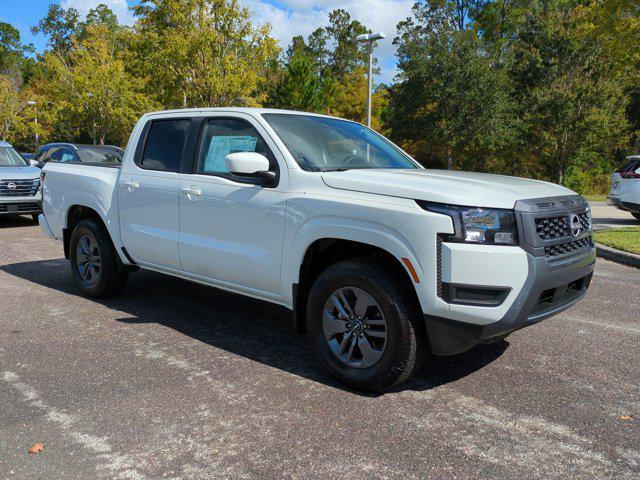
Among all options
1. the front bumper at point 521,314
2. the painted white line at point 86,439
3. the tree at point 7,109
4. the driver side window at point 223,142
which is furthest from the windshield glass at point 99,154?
the tree at point 7,109

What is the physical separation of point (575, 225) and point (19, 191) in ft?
37.6

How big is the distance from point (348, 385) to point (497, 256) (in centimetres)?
131

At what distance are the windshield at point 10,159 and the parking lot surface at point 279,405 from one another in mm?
8719

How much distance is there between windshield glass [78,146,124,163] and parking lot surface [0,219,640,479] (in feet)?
30.1

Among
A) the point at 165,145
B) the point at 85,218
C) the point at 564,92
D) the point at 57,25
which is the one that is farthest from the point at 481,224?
the point at 57,25

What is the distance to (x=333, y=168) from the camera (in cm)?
415

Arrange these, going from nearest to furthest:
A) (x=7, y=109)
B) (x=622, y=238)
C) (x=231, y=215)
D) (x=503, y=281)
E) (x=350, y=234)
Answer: (x=503, y=281), (x=350, y=234), (x=231, y=215), (x=622, y=238), (x=7, y=109)

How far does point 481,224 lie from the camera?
325 centimetres

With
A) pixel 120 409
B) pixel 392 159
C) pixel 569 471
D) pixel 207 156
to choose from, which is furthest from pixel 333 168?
pixel 569 471

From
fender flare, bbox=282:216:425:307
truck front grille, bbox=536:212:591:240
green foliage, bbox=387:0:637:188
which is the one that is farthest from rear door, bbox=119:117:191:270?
green foliage, bbox=387:0:637:188

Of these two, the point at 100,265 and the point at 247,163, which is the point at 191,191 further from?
the point at 100,265

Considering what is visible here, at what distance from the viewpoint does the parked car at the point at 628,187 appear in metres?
12.7

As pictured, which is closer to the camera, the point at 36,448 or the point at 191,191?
the point at 36,448

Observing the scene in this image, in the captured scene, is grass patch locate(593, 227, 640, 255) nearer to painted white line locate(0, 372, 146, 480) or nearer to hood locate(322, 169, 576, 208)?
hood locate(322, 169, 576, 208)
